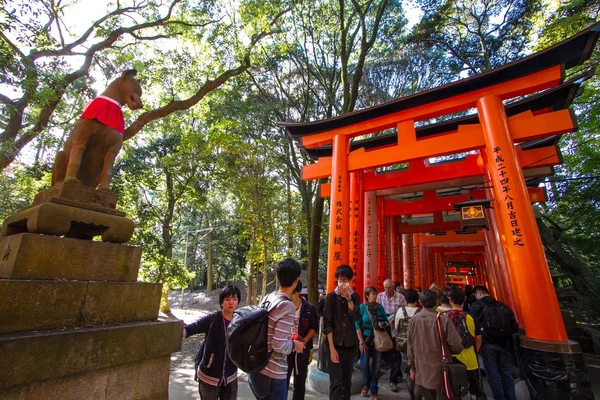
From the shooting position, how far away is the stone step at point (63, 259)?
2078mm

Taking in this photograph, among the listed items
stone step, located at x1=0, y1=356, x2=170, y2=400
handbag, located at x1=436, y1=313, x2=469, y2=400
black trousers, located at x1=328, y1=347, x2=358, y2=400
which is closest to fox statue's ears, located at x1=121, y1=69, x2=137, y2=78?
stone step, located at x1=0, y1=356, x2=170, y2=400

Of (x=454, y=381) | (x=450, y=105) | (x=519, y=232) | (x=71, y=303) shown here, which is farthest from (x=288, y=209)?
(x=71, y=303)

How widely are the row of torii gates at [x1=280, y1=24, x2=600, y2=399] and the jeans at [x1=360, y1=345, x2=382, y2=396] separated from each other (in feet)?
5.31

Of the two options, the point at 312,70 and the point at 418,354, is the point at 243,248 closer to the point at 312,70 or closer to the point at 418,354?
the point at 312,70

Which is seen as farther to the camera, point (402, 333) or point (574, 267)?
point (574, 267)

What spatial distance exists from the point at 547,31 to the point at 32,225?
12.3m

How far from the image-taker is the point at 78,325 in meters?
2.12

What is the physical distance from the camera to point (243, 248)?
22.2 m

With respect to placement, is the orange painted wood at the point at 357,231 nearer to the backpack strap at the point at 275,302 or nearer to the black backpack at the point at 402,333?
the black backpack at the point at 402,333

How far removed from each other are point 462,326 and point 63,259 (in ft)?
13.2

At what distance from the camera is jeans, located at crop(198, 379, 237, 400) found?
8.22ft

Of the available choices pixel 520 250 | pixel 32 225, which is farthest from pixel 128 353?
pixel 520 250

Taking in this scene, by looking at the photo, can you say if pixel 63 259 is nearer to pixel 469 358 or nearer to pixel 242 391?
pixel 242 391

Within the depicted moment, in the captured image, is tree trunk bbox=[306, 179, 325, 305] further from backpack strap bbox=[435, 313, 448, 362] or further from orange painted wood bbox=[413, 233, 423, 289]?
orange painted wood bbox=[413, 233, 423, 289]
